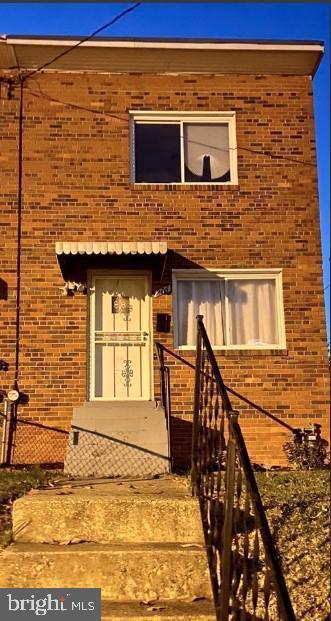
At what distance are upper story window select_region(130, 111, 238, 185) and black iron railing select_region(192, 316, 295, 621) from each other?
491 cm

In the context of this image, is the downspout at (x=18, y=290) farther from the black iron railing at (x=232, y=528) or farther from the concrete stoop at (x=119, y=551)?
the black iron railing at (x=232, y=528)

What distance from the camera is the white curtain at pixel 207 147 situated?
31.3ft

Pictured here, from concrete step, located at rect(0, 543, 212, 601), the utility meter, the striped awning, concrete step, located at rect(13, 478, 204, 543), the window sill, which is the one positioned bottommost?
concrete step, located at rect(0, 543, 212, 601)

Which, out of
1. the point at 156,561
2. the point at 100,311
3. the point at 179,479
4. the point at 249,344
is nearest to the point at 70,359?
the point at 100,311

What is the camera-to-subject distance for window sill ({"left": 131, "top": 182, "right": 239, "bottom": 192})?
365 inches

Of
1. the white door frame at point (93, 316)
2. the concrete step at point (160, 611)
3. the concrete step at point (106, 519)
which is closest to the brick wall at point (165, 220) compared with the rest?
the white door frame at point (93, 316)

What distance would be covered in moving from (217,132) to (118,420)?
15.4ft

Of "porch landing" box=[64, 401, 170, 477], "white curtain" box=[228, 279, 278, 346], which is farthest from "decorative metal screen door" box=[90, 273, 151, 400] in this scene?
"white curtain" box=[228, 279, 278, 346]

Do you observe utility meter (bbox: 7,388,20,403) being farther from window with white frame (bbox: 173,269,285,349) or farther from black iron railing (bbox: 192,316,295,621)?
black iron railing (bbox: 192,316,295,621)

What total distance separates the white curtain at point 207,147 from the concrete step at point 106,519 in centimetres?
597

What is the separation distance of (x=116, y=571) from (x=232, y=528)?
0.94 metres

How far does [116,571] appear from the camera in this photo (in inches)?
161

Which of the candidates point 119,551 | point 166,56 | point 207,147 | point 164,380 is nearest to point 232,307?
point 164,380

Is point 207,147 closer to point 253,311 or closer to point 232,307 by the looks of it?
point 232,307
